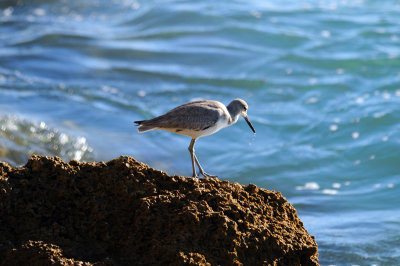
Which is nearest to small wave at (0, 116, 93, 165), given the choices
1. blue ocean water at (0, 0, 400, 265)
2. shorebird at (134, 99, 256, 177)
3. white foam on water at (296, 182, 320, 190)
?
blue ocean water at (0, 0, 400, 265)

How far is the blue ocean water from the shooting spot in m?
8.95

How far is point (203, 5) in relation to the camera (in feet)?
60.1

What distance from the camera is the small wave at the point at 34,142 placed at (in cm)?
823

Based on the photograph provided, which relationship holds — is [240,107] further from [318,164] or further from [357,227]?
[318,164]

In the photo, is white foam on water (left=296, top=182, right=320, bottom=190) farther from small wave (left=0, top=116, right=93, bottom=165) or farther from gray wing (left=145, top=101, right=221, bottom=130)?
gray wing (left=145, top=101, right=221, bottom=130)

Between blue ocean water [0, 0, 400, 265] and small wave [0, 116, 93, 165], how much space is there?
3cm

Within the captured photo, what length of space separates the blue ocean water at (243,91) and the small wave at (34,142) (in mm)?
28

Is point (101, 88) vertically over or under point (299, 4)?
under

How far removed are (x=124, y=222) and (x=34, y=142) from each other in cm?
530

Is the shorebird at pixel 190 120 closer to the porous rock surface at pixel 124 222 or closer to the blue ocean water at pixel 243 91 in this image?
the porous rock surface at pixel 124 222

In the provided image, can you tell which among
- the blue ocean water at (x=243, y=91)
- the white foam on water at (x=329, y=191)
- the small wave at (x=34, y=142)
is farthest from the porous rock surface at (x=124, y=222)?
the white foam on water at (x=329, y=191)

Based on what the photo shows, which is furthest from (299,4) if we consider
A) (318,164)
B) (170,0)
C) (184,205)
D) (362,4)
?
(184,205)

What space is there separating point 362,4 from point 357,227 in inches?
450

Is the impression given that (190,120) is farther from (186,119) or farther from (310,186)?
(310,186)
